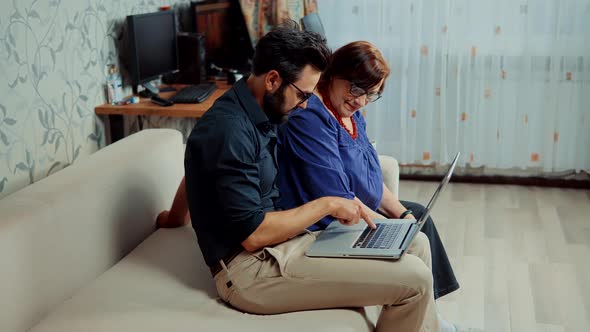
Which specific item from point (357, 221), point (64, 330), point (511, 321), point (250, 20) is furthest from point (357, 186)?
point (250, 20)

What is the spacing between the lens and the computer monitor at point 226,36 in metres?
4.05

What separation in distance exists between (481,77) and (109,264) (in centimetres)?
267

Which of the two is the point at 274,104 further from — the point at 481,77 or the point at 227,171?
the point at 481,77

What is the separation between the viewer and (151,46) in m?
3.49

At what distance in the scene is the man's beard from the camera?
203 cm

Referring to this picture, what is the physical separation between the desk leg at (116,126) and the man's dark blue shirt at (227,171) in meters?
1.45

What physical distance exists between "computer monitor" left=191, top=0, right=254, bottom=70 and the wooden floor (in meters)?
1.28

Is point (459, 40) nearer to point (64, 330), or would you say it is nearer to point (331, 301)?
point (331, 301)

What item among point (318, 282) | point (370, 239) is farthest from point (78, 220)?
point (370, 239)

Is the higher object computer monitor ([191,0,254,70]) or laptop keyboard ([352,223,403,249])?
computer monitor ([191,0,254,70])

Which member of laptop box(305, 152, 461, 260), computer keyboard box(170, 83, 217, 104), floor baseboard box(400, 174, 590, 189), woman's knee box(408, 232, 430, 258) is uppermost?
computer keyboard box(170, 83, 217, 104)

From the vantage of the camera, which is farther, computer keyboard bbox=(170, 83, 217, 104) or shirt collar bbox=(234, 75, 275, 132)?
computer keyboard bbox=(170, 83, 217, 104)

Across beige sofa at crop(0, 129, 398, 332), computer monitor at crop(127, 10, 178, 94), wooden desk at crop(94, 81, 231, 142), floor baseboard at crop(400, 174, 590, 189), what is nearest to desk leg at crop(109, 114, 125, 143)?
wooden desk at crop(94, 81, 231, 142)

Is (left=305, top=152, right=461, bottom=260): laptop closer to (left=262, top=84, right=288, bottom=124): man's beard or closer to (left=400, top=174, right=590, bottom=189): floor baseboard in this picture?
(left=262, top=84, right=288, bottom=124): man's beard
